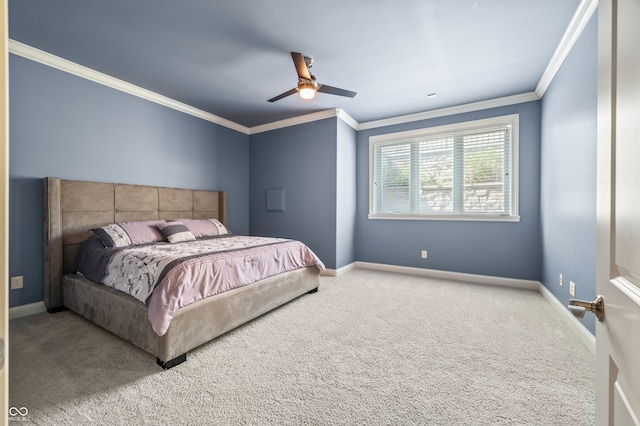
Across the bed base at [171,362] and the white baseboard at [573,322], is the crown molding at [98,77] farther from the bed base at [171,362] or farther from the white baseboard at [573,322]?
the white baseboard at [573,322]

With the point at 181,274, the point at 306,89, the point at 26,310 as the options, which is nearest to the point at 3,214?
the point at 181,274

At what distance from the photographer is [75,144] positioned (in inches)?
115

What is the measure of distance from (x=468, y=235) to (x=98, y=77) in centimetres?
523

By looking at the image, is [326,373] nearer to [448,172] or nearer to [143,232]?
[143,232]

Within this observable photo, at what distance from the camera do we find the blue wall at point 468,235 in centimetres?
354

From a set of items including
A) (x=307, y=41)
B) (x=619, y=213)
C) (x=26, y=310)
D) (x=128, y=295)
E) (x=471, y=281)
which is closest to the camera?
(x=619, y=213)

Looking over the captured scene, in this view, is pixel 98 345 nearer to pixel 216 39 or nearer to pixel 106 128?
pixel 106 128

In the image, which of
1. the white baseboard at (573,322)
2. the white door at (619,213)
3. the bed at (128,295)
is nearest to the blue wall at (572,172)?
the white baseboard at (573,322)

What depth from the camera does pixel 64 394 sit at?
1.52 metres

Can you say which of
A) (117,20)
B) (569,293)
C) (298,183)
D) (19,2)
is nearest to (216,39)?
(117,20)

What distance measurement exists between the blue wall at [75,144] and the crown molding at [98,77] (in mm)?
58

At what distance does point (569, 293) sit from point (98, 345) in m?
4.10

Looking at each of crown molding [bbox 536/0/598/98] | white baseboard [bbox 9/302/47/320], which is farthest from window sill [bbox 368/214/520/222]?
white baseboard [bbox 9/302/47/320]

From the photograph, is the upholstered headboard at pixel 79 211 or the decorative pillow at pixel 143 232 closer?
the upholstered headboard at pixel 79 211
